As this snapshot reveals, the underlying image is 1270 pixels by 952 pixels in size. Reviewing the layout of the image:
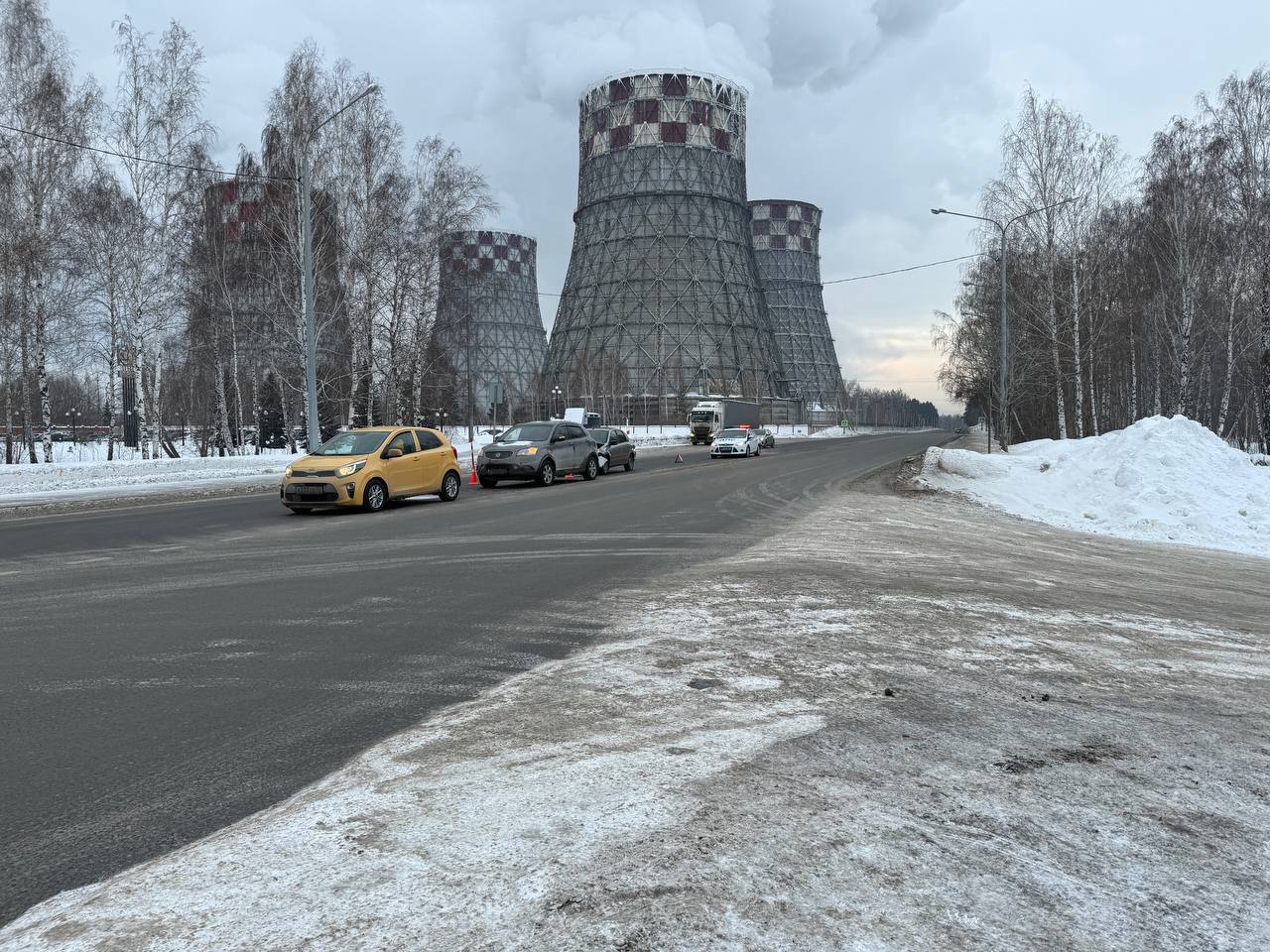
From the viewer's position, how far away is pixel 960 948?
6.73 ft

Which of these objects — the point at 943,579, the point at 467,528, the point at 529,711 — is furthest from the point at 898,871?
the point at 467,528

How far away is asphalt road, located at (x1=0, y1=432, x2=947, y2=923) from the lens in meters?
3.10

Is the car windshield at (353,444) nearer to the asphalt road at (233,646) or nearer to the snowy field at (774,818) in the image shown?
the asphalt road at (233,646)

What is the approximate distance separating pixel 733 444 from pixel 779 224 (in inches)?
3410

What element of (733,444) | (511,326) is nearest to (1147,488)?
(733,444)

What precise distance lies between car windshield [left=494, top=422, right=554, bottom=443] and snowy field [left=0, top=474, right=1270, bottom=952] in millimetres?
15839

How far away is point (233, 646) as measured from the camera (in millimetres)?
5438

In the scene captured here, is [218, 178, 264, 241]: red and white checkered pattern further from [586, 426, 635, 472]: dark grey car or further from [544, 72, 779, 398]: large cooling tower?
[544, 72, 779, 398]: large cooling tower

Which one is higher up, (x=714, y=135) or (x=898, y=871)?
(x=714, y=135)

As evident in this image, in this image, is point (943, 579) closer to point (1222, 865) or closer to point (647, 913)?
point (1222, 865)

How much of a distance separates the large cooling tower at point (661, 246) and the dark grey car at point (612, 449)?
58066mm

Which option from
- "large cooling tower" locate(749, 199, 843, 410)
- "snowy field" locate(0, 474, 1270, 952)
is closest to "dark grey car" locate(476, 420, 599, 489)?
"snowy field" locate(0, 474, 1270, 952)

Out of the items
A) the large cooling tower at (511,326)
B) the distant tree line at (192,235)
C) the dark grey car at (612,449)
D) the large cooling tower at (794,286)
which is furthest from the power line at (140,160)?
the large cooling tower at (794,286)

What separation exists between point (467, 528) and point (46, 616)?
6.21m
